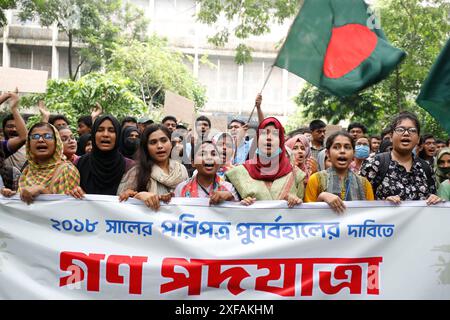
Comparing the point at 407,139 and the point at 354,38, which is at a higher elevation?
the point at 354,38

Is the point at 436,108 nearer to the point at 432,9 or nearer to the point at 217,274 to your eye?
the point at 217,274

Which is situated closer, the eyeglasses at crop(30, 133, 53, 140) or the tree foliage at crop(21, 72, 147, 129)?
the eyeglasses at crop(30, 133, 53, 140)

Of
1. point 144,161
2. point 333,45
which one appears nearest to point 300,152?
point 333,45

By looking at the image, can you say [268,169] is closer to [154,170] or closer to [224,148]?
[154,170]

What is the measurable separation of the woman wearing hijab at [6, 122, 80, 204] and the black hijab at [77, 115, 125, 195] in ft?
0.80

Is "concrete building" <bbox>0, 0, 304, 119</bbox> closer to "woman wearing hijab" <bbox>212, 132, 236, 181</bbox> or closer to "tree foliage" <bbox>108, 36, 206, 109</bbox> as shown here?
"tree foliage" <bbox>108, 36, 206, 109</bbox>

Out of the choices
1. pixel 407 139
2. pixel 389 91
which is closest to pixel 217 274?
pixel 407 139

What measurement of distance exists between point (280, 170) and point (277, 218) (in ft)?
1.25

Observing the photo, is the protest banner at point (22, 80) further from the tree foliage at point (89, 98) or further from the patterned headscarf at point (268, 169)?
the patterned headscarf at point (268, 169)

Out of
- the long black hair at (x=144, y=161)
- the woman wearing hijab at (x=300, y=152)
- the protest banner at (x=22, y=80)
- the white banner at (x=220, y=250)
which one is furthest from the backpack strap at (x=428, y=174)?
the protest banner at (x=22, y=80)

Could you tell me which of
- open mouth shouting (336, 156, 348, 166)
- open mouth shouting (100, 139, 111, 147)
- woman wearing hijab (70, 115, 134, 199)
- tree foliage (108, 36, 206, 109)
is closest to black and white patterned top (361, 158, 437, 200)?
open mouth shouting (336, 156, 348, 166)

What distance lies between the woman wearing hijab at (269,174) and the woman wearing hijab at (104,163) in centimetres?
92

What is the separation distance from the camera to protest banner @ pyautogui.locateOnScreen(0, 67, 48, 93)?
768cm

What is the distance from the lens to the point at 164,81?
77.9 feet
